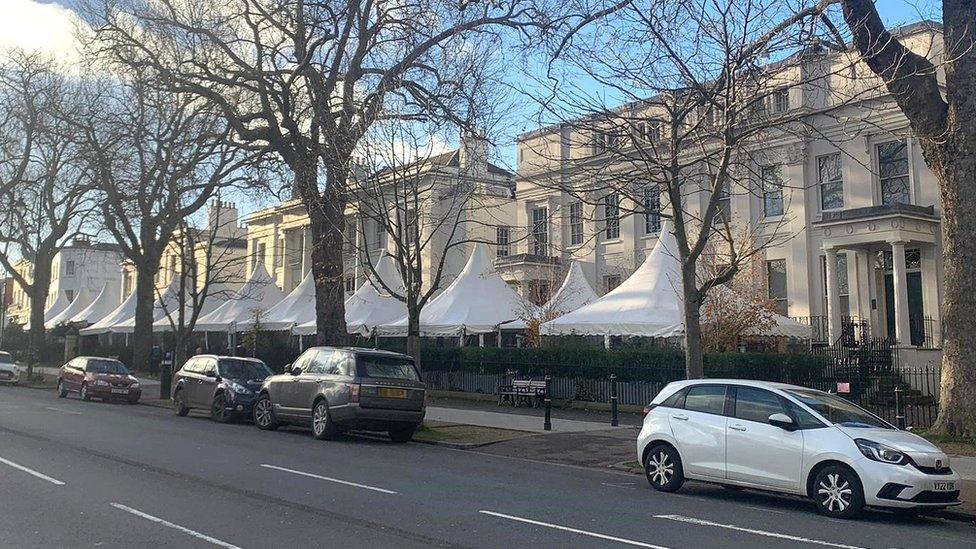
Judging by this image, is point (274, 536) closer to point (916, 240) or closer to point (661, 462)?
point (661, 462)

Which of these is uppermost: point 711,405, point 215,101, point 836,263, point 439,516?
point 215,101

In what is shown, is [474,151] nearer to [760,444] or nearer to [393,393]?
[393,393]

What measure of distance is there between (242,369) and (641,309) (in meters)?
11.4

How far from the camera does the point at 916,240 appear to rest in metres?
27.9

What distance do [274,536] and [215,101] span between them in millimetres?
17228

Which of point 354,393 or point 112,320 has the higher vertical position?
point 112,320

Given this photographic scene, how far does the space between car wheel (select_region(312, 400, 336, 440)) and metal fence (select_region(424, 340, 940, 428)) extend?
925 cm

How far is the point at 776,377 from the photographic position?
2116 centimetres

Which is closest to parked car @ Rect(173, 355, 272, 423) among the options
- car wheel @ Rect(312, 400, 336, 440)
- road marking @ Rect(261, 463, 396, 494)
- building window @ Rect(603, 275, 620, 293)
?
car wheel @ Rect(312, 400, 336, 440)

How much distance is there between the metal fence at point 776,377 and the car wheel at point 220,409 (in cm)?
865

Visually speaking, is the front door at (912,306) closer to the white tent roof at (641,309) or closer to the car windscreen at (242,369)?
the white tent roof at (641,309)

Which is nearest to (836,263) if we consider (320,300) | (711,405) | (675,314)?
(675,314)

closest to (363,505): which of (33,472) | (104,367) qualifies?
(33,472)

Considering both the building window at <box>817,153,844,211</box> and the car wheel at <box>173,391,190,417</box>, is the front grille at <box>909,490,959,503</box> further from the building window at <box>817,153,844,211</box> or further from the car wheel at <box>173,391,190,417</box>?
the building window at <box>817,153,844,211</box>
